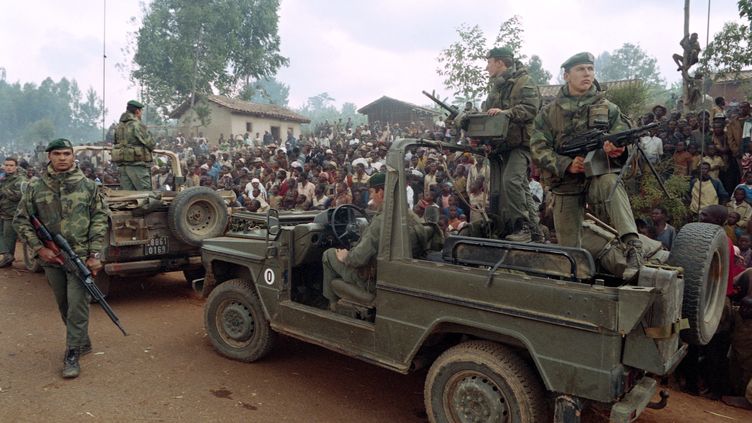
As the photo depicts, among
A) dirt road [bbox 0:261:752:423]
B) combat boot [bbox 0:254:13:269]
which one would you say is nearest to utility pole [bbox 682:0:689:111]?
dirt road [bbox 0:261:752:423]

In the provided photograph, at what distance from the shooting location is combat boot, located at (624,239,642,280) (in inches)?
123

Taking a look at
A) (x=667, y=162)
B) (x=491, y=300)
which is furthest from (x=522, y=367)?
(x=667, y=162)

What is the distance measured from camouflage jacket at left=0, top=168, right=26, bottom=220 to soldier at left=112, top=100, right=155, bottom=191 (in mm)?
2103

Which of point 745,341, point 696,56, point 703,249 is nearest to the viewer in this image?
point 703,249

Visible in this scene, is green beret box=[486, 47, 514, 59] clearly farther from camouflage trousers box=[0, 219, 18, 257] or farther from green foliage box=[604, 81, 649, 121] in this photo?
green foliage box=[604, 81, 649, 121]

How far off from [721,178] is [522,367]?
24.1 feet

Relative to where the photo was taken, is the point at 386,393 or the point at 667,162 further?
the point at 667,162

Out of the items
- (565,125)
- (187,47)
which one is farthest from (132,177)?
(187,47)

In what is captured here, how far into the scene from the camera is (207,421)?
3865 mm

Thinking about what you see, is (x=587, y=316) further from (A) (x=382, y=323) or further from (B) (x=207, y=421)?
(B) (x=207, y=421)

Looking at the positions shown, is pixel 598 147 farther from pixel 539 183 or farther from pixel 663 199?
pixel 539 183

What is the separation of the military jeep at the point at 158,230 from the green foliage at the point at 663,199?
5.56 metres

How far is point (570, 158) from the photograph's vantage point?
12.4 feet

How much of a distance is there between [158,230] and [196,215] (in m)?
0.48
